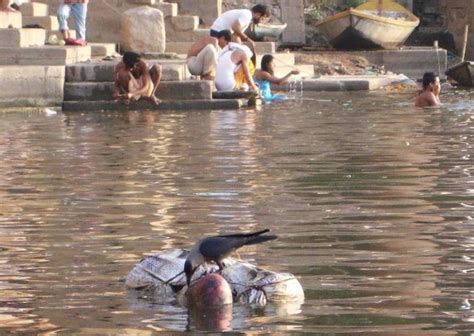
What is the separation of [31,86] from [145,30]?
16.3 ft

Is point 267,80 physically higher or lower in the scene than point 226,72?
lower

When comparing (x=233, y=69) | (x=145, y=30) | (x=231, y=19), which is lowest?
(x=233, y=69)

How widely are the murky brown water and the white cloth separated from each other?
3.19 m

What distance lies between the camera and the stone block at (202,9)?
26.5m

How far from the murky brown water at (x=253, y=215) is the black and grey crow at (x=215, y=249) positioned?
0.62 ft

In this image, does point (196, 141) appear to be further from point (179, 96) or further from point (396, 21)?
point (396, 21)

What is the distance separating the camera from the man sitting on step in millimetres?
19984

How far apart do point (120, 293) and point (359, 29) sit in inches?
1021

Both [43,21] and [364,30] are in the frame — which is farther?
[364,30]

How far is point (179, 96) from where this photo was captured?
1836cm

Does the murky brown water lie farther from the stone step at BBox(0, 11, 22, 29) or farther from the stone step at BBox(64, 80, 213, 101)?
the stone step at BBox(0, 11, 22, 29)

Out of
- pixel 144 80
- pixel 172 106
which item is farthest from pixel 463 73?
pixel 144 80

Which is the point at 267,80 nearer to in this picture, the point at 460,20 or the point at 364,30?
the point at 364,30

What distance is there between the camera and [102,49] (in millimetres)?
21641
